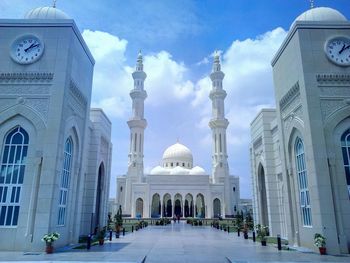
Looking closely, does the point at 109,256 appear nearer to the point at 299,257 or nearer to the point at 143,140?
the point at 299,257

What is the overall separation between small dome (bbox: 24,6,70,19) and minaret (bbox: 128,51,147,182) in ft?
102

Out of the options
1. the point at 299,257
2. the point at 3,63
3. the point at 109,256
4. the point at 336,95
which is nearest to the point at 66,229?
the point at 109,256

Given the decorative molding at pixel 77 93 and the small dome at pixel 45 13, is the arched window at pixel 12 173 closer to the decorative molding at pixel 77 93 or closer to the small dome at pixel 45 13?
the decorative molding at pixel 77 93

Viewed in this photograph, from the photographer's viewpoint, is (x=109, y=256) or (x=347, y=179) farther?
(x=347, y=179)

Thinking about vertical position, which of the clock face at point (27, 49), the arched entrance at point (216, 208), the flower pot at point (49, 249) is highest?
the clock face at point (27, 49)

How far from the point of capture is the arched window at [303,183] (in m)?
14.4

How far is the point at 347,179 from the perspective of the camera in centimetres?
1319

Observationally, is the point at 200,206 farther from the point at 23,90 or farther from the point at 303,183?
the point at 23,90

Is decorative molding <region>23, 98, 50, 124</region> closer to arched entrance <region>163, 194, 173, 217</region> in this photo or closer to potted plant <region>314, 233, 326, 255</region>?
potted plant <region>314, 233, 326, 255</region>

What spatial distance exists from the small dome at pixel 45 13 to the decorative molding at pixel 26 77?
186 inches

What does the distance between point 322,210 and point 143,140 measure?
38523 millimetres

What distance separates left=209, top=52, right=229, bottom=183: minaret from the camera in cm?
4941

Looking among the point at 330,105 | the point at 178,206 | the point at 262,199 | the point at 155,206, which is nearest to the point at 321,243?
the point at 330,105

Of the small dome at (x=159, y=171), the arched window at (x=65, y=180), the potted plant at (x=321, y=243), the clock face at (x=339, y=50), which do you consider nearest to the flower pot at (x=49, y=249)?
the arched window at (x=65, y=180)
